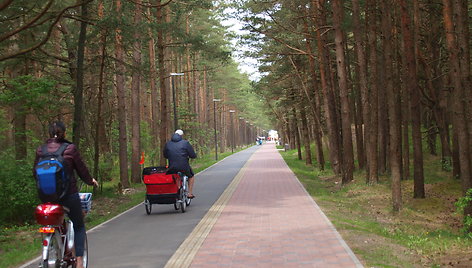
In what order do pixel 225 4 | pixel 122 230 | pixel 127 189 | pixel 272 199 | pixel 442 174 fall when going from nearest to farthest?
1. pixel 122 230
2. pixel 272 199
3. pixel 127 189
4. pixel 442 174
5. pixel 225 4

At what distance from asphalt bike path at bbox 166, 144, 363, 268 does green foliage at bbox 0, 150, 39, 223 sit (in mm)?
4695

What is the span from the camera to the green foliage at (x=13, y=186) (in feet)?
43.6

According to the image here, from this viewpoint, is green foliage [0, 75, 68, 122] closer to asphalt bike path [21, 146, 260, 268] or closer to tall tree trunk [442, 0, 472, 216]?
asphalt bike path [21, 146, 260, 268]

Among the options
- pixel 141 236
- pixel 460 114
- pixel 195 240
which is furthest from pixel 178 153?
pixel 460 114

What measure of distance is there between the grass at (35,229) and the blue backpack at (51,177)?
3.45 metres

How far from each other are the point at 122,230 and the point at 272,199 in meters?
6.19

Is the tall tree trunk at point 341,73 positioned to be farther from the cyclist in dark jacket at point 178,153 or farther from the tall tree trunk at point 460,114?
the cyclist in dark jacket at point 178,153

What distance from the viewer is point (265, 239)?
944 centimetres

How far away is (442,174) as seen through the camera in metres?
24.8

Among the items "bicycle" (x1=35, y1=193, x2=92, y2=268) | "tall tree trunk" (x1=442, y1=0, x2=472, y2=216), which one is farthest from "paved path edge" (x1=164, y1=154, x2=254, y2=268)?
"tall tree trunk" (x1=442, y1=0, x2=472, y2=216)

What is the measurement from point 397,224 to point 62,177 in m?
9.36

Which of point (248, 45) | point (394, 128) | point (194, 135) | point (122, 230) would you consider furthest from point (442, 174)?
point (194, 135)

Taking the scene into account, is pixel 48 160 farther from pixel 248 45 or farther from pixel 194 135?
pixel 194 135

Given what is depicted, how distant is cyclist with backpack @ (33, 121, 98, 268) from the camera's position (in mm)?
5555
